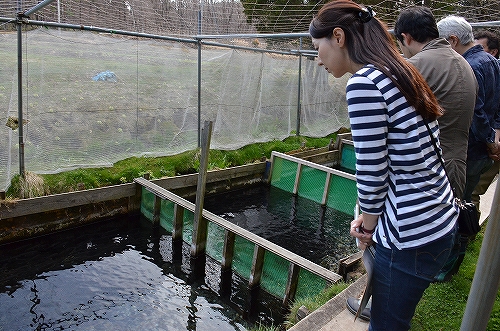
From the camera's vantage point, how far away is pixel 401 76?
4.44 ft

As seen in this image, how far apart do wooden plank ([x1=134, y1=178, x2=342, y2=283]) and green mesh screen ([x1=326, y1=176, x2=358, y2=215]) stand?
3.28 m

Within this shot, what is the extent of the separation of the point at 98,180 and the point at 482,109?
5.90m

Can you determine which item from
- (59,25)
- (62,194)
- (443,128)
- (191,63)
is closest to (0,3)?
(59,25)

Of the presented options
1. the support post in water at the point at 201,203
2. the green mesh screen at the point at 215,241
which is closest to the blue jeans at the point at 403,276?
the support post in water at the point at 201,203

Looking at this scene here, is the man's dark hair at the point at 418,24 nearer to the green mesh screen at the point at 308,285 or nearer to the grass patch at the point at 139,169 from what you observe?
the green mesh screen at the point at 308,285

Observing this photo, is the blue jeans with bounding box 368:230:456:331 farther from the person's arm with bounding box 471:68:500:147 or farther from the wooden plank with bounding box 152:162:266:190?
the wooden plank with bounding box 152:162:266:190

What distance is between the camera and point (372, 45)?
1.45m

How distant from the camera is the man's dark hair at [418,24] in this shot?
231 centimetres

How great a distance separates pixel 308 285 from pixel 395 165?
3.54 metres

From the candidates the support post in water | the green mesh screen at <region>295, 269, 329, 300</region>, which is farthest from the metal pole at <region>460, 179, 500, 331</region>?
the support post in water

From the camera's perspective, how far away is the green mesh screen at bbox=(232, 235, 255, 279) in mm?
5488

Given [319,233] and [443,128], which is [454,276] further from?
[319,233]

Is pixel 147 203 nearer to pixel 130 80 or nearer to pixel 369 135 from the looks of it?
pixel 130 80

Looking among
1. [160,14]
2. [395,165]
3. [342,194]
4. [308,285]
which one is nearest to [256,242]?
[308,285]
